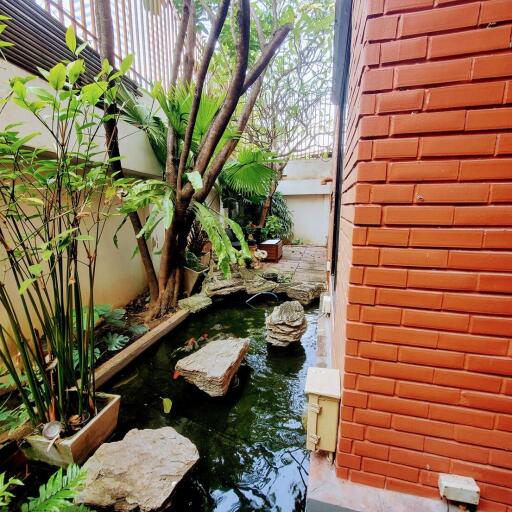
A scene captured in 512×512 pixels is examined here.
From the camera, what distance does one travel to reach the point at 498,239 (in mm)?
1037

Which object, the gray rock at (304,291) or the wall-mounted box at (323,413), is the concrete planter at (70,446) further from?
the gray rock at (304,291)

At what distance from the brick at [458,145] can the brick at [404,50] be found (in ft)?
1.08

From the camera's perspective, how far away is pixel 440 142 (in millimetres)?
1052

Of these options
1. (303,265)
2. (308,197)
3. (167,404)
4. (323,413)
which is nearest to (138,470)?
(167,404)

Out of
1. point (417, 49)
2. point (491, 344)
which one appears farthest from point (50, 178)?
point (491, 344)

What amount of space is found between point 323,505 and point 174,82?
5.21 m

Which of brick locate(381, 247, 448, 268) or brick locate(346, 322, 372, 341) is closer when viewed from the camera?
brick locate(381, 247, 448, 268)

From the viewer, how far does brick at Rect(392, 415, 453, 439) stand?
1180 mm

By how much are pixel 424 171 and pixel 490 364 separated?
84 centimetres

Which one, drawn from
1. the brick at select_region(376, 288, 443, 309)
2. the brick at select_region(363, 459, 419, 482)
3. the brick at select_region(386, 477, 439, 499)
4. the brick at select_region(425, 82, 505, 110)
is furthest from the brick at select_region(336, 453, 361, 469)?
the brick at select_region(425, 82, 505, 110)

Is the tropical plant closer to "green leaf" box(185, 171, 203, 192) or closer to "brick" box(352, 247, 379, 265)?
"green leaf" box(185, 171, 203, 192)

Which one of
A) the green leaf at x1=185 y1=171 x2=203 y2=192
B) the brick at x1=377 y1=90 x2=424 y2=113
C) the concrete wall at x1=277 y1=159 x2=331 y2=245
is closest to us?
the brick at x1=377 y1=90 x2=424 y2=113

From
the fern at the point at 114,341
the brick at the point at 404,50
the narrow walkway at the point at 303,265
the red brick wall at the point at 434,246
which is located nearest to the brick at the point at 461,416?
the red brick wall at the point at 434,246

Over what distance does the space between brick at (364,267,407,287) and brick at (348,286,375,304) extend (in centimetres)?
4
